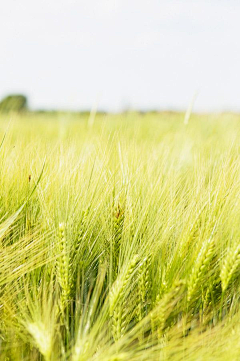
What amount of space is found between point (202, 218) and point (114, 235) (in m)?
0.23

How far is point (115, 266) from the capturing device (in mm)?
1088

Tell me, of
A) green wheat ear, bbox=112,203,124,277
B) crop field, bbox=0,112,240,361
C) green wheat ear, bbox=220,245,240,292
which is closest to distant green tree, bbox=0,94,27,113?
crop field, bbox=0,112,240,361

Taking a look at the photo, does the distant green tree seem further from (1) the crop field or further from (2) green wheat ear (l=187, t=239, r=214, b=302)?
(2) green wheat ear (l=187, t=239, r=214, b=302)

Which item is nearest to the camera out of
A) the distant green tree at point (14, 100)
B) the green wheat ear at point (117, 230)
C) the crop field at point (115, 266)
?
the crop field at point (115, 266)

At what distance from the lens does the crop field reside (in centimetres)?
91

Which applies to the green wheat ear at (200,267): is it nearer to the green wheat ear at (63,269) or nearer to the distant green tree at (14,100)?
the green wheat ear at (63,269)

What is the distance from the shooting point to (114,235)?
3.62 ft

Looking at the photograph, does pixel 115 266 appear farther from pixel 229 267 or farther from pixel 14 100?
pixel 14 100

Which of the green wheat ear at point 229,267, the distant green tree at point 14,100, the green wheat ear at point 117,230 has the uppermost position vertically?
the distant green tree at point 14,100

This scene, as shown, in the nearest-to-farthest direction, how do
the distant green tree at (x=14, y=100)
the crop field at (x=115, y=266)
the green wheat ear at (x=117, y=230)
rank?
the crop field at (x=115, y=266)
the green wheat ear at (x=117, y=230)
the distant green tree at (x=14, y=100)

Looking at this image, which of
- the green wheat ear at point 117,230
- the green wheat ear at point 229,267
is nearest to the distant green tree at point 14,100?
the green wheat ear at point 117,230

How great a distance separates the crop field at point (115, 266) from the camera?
2.98 ft

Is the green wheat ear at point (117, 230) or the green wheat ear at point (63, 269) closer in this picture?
the green wheat ear at point (63, 269)

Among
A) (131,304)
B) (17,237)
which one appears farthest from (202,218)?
(17,237)
